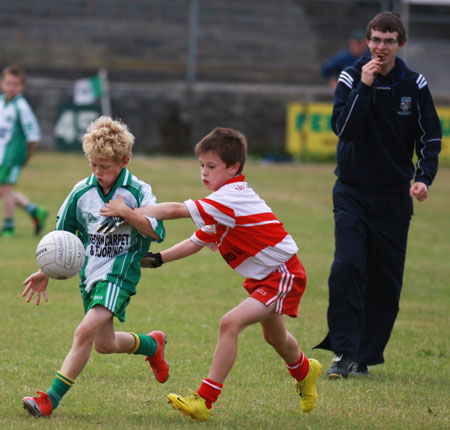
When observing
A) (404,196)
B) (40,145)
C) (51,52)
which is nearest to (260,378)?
(404,196)

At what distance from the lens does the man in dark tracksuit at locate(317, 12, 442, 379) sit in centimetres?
583

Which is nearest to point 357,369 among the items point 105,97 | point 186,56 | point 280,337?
point 280,337

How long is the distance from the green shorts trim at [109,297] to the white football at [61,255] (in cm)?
16

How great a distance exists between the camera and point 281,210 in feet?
50.9

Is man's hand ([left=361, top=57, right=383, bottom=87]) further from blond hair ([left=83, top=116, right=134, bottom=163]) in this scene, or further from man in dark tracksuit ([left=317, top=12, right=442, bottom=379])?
blond hair ([left=83, top=116, right=134, bottom=163])

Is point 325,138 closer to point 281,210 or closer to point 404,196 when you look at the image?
point 281,210

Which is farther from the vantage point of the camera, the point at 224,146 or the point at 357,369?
the point at 357,369

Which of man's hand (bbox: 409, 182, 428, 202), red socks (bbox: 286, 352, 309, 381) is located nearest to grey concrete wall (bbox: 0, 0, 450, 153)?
man's hand (bbox: 409, 182, 428, 202)

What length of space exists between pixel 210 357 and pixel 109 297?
5.65ft

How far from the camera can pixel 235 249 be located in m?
4.89

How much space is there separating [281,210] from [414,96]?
9643 mm

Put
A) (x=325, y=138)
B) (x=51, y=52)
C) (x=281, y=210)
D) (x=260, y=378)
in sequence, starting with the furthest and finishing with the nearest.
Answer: (x=51, y=52) → (x=325, y=138) → (x=281, y=210) → (x=260, y=378)

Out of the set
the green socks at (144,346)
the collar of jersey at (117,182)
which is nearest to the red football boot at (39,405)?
the green socks at (144,346)

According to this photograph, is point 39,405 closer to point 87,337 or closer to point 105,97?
point 87,337
